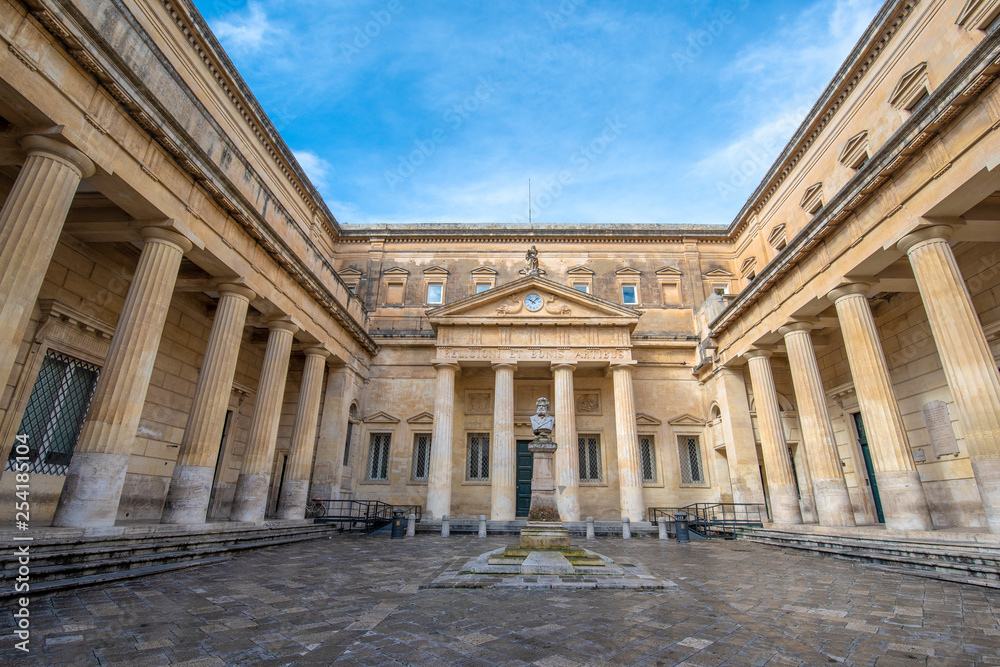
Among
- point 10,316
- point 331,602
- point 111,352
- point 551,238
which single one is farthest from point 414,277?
point 331,602

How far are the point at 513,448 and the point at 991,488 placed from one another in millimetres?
12712

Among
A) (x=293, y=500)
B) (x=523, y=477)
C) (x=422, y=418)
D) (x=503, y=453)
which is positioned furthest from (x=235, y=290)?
(x=523, y=477)

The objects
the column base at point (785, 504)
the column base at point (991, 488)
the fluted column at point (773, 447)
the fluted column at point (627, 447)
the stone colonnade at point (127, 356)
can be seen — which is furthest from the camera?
the fluted column at point (627, 447)

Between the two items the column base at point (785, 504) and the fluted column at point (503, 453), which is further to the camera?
the fluted column at point (503, 453)

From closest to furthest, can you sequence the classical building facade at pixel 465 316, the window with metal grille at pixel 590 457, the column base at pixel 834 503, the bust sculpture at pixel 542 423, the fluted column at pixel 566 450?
the classical building facade at pixel 465 316, the bust sculpture at pixel 542 423, the column base at pixel 834 503, the fluted column at pixel 566 450, the window with metal grille at pixel 590 457

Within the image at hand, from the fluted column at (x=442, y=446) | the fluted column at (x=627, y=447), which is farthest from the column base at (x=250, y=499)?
the fluted column at (x=627, y=447)

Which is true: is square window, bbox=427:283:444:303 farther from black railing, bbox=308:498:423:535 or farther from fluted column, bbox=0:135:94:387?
fluted column, bbox=0:135:94:387

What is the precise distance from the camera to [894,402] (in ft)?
35.0

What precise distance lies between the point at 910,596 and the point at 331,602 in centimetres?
714

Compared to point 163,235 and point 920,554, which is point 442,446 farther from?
point 920,554

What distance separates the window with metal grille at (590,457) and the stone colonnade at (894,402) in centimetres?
675

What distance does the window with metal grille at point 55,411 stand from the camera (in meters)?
9.75

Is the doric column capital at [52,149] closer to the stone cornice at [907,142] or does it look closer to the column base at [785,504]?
the stone cornice at [907,142]

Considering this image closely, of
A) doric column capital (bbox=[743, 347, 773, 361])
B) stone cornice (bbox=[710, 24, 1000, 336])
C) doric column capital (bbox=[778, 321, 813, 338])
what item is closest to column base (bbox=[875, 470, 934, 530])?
doric column capital (bbox=[778, 321, 813, 338])
